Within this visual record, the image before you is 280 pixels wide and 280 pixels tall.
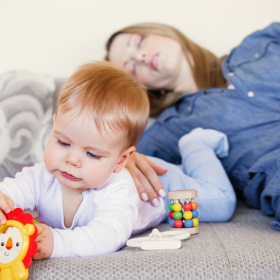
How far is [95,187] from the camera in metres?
0.86

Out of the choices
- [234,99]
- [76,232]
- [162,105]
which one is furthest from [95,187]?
[162,105]

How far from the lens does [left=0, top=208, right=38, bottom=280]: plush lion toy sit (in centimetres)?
63

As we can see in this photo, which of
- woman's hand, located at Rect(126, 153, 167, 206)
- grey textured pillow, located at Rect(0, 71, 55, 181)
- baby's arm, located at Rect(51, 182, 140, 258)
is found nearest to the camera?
baby's arm, located at Rect(51, 182, 140, 258)

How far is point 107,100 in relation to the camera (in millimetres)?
811

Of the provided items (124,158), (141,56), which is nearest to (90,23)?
(141,56)

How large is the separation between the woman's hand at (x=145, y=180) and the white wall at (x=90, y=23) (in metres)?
0.95

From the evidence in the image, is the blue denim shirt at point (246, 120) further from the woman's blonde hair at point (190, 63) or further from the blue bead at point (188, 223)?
the blue bead at point (188, 223)

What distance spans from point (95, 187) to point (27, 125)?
67 cm

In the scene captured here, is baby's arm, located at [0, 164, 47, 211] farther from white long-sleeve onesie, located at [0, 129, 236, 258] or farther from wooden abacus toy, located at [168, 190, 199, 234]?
wooden abacus toy, located at [168, 190, 199, 234]

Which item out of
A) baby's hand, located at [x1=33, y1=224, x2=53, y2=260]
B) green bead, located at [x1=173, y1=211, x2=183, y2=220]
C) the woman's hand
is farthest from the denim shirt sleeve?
baby's hand, located at [x1=33, y1=224, x2=53, y2=260]

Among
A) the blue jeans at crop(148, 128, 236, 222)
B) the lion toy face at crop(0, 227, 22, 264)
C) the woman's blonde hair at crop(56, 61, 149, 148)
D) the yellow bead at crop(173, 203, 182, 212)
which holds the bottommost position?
the blue jeans at crop(148, 128, 236, 222)

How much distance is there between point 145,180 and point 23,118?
2.00 ft

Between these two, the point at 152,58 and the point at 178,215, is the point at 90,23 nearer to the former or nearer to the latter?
the point at 152,58

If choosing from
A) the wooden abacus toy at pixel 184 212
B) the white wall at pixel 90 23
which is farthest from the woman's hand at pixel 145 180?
the white wall at pixel 90 23
